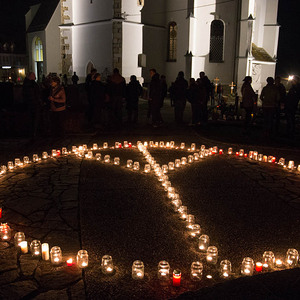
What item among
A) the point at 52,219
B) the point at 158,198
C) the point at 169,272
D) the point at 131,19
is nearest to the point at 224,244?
the point at 169,272

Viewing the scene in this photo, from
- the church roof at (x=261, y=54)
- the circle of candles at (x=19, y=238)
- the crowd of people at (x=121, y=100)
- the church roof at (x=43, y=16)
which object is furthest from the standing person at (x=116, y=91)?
the church roof at (x=43, y=16)

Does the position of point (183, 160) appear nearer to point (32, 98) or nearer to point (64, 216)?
point (64, 216)

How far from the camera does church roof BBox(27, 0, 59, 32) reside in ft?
119

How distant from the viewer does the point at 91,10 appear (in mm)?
26375

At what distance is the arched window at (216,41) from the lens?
92.0 ft

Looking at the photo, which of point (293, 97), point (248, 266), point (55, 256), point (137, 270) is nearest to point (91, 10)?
point (293, 97)

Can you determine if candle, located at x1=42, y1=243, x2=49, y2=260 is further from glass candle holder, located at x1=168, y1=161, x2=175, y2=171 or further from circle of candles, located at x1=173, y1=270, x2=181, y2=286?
glass candle holder, located at x1=168, y1=161, x2=175, y2=171

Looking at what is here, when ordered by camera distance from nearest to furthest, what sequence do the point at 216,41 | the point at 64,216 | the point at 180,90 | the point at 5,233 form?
the point at 5,233
the point at 64,216
the point at 180,90
the point at 216,41

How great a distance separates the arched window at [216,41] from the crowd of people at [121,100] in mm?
15807

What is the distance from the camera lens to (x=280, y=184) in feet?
23.0

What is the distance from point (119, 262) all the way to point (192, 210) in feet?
6.16

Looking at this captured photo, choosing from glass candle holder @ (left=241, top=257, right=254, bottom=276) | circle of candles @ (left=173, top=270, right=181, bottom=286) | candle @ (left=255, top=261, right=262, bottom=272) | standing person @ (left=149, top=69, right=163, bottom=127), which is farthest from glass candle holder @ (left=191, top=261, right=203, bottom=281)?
standing person @ (left=149, top=69, right=163, bottom=127)

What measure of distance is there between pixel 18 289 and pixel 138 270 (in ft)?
3.72

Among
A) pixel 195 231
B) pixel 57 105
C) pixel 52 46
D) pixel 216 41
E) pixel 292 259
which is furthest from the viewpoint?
pixel 52 46
